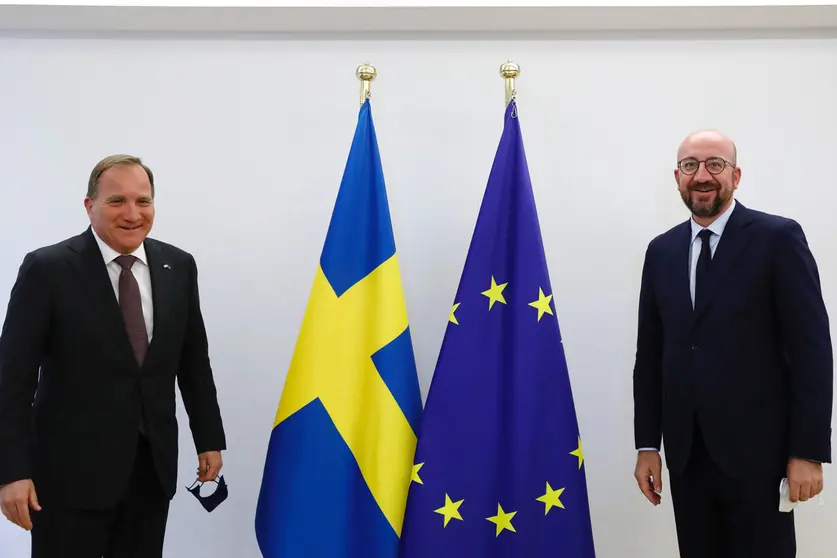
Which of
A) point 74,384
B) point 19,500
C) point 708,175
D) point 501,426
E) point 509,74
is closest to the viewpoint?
point 19,500

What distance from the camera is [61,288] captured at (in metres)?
1.67

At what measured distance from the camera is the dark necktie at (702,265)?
69.4 inches

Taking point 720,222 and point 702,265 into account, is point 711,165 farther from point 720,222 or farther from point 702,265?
point 702,265

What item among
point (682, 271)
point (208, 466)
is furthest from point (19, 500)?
point (682, 271)

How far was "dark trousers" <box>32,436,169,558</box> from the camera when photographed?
1650 mm

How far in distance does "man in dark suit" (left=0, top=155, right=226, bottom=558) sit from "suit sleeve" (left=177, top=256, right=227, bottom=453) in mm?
89

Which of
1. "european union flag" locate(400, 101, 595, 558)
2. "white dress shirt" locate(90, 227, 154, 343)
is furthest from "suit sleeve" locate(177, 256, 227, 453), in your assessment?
"european union flag" locate(400, 101, 595, 558)

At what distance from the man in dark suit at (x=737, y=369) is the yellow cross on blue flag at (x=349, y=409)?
2.51 ft

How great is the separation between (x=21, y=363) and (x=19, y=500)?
309 millimetres

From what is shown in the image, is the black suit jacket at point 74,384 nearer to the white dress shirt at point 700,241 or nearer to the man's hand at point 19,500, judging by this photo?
the man's hand at point 19,500

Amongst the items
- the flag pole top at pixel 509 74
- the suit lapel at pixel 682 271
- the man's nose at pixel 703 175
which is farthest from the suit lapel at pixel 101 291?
the man's nose at pixel 703 175

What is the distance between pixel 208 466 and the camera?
1.90 metres

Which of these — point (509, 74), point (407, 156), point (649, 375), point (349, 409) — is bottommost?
point (349, 409)

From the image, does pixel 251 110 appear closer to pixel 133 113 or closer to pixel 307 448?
pixel 133 113
